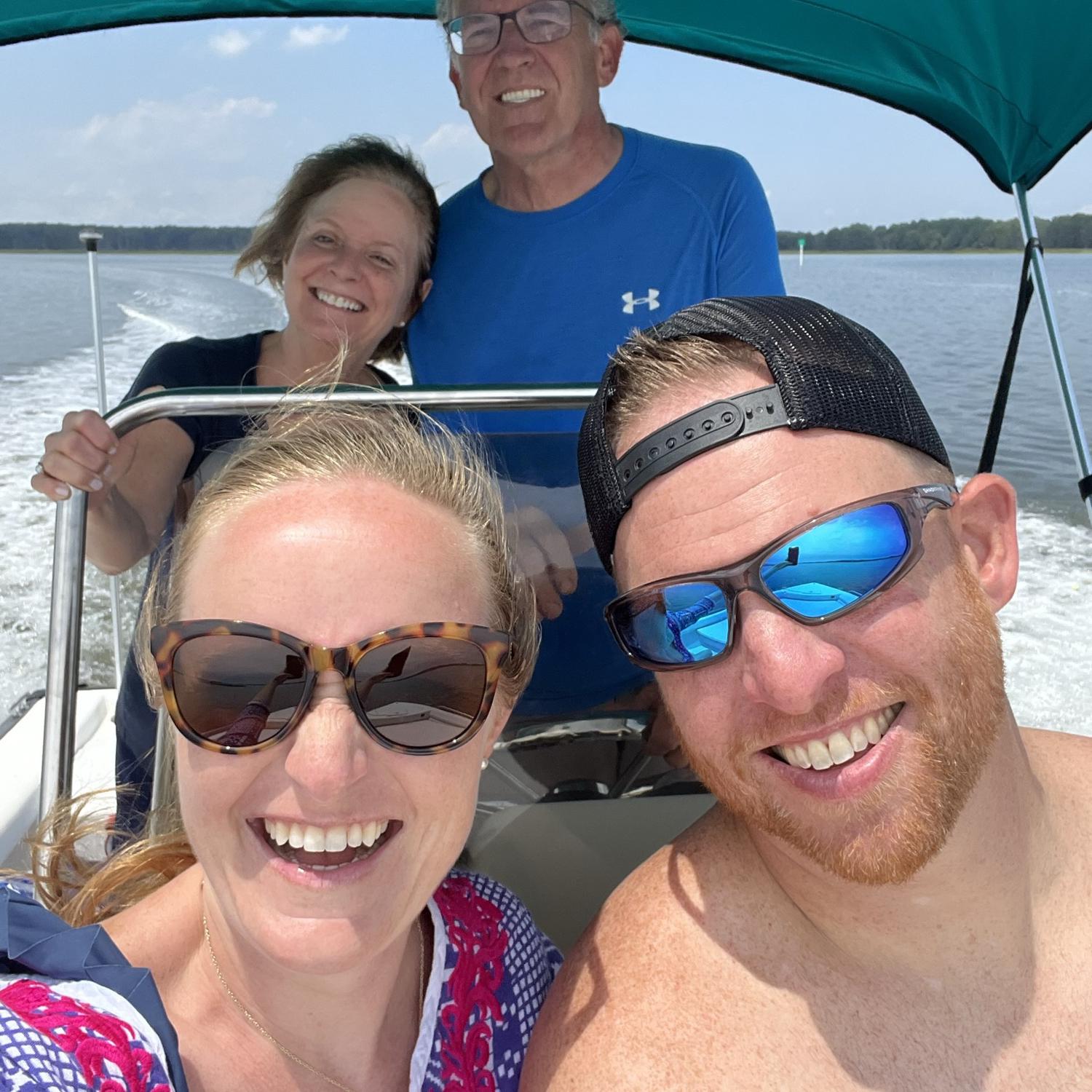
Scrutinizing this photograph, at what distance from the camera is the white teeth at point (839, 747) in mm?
1298

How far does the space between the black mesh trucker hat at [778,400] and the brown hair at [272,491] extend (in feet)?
0.57

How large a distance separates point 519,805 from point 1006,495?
106 cm

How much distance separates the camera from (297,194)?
8.49ft

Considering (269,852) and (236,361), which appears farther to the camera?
(236,361)

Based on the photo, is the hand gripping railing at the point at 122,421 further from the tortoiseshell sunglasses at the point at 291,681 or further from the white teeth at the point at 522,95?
the white teeth at the point at 522,95

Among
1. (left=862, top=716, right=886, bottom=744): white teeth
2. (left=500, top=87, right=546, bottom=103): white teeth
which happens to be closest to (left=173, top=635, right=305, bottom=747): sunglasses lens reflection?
(left=862, top=716, right=886, bottom=744): white teeth

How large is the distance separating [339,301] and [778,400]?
145 cm

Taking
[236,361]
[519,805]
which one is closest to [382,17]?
[236,361]

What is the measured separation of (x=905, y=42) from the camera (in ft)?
9.79

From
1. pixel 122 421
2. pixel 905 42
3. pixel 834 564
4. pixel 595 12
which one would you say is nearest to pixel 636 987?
pixel 834 564

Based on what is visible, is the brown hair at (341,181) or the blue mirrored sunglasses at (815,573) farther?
the brown hair at (341,181)

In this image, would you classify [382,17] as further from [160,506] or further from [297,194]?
[160,506]

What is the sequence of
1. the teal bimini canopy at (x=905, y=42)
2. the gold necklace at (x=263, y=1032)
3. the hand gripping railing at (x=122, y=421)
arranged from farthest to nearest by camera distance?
the teal bimini canopy at (x=905, y=42)
the hand gripping railing at (x=122, y=421)
the gold necklace at (x=263, y=1032)

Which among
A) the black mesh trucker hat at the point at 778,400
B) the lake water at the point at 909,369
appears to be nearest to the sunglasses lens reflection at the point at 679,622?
the black mesh trucker hat at the point at 778,400
